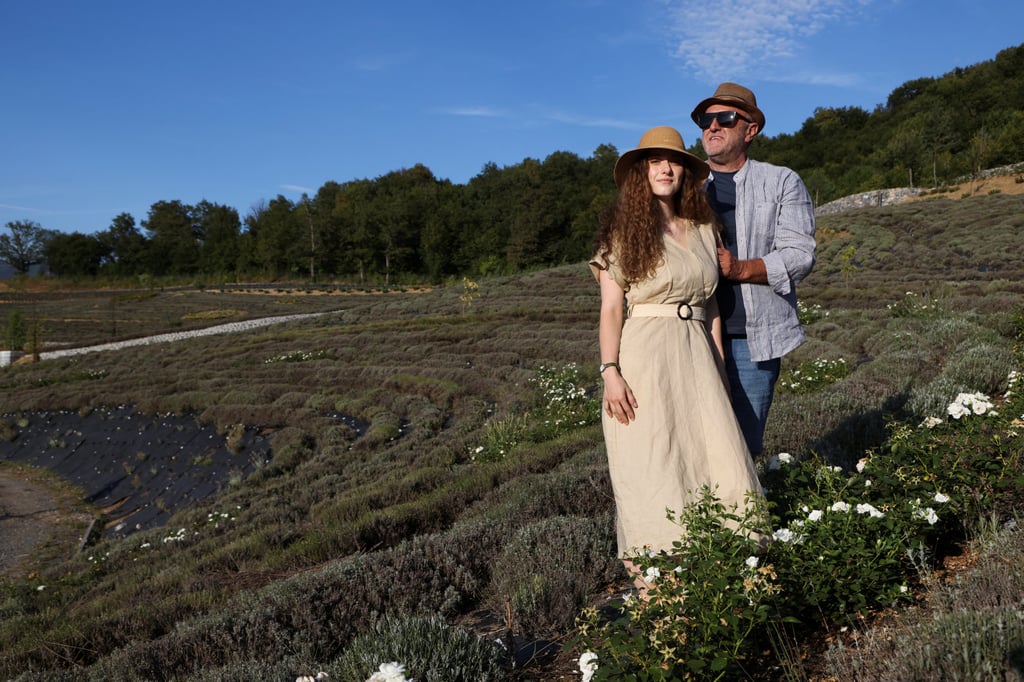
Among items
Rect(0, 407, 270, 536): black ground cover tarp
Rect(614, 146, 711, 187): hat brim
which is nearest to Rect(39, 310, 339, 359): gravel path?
Rect(0, 407, 270, 536): black ground cover tarp

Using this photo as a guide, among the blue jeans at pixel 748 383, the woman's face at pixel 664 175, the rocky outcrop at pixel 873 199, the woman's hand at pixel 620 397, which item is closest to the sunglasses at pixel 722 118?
the woman's face at pixel 664 175

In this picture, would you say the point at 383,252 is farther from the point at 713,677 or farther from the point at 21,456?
the point at 713,677

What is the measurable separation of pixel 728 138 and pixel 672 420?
4.49 ft

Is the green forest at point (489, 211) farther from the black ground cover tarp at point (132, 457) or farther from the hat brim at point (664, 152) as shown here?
the hat brim at point (664, 152)

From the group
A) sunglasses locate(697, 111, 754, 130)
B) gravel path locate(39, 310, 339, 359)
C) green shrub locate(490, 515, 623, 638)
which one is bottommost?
gravel path locate(39, 310, 339, 359)

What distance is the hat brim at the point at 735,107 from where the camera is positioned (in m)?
2.98

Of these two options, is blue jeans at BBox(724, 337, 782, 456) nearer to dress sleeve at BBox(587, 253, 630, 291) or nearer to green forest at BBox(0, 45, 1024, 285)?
dress sleeve at BBox(587, 253, 630, 291)

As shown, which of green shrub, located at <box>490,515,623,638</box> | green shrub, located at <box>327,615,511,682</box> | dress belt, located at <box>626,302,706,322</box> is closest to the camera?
green shrub, located at <box>327,615,511,682</box>

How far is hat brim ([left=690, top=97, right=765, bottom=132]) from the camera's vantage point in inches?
117

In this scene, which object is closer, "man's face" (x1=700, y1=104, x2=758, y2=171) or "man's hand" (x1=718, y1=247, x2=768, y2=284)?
"man's hand" (x1=718, y1=247, x2=768, y2=284)

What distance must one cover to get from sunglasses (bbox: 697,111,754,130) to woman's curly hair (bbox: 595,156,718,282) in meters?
0.32

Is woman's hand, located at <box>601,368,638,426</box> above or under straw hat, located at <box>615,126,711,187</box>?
under

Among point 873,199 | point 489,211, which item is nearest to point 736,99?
point 873,199

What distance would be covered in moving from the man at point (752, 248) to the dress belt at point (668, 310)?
0.25 meters
